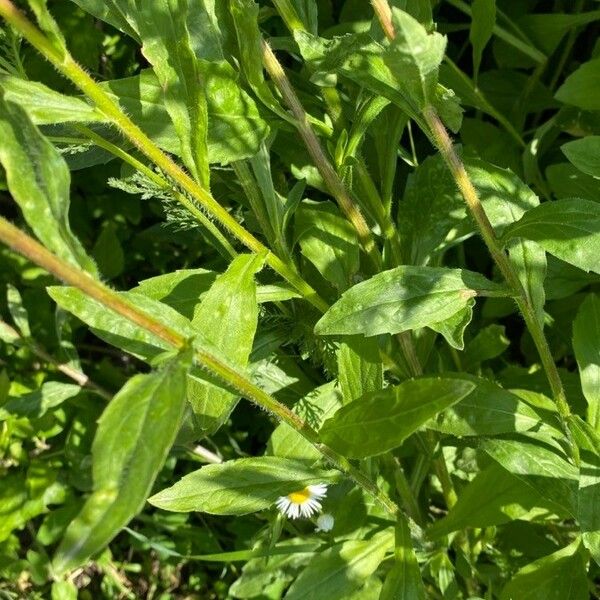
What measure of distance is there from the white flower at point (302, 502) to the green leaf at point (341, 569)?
0.32 feet

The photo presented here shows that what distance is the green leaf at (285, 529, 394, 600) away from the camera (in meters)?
1.70

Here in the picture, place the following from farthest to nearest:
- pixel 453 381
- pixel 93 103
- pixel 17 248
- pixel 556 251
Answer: pixel 556 251 < pixel 93 103 < pixel 453 381 < pixel 17 248

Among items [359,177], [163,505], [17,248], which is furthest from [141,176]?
[17,248]

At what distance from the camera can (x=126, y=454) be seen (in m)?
0.95

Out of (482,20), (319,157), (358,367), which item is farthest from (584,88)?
(358,367)

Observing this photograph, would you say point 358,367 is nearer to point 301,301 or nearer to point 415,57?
point 301,301

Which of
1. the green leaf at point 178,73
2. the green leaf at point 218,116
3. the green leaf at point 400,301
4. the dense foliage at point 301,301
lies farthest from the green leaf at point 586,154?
the green leaf at point 178,73

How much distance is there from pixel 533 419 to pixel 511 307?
22.4 inches

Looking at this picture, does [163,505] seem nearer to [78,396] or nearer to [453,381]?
[453,381]

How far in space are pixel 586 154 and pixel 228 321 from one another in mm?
739

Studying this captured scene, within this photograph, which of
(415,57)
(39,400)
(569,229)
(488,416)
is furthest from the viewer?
(39,400)

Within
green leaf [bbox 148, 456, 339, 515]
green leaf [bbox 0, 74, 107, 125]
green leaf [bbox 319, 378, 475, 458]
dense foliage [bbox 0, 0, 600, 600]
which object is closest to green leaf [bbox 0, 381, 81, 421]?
dense foliage [bbox 0, 0, 600, 600]

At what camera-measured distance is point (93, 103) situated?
127cm

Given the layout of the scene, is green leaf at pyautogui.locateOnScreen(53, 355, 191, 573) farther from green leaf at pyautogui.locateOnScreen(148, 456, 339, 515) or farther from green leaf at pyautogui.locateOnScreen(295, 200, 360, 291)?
green leaf at pyautogui.locateOnScreen(295, 200, 360, 291)
